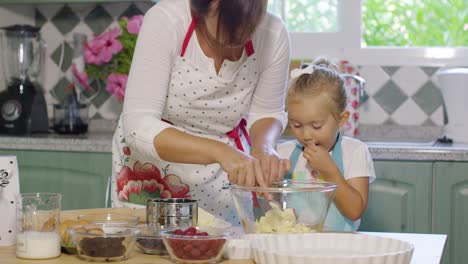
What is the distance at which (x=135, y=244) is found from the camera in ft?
4.86

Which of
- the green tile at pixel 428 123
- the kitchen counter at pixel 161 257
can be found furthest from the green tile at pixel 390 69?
the kitchen counter at pixel 161 257

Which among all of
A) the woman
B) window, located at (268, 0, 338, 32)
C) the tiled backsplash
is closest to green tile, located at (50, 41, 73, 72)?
the tiled backsplash

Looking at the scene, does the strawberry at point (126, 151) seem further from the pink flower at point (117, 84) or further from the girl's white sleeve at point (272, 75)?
the pink flower at point (117, 84)

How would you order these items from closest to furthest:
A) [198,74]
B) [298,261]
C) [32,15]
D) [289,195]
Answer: [298,261] → [289,195] → [198,74] → [32,15]

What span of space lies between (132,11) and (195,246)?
2409 mm

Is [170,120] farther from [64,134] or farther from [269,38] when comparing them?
[64,134]

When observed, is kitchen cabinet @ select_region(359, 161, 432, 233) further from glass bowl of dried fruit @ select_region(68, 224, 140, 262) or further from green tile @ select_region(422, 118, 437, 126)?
glass bowl of dried fruit @ select_region(68, 224, 140, 262)

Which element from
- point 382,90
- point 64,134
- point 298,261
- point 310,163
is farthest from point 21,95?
point 298,261

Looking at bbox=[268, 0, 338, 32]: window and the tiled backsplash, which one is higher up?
bbox=[268, 0, 338, 32]: window

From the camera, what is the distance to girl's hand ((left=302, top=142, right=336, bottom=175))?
6.58ft

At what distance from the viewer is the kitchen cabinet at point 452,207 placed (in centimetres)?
282

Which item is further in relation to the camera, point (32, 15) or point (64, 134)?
point (32, 15)

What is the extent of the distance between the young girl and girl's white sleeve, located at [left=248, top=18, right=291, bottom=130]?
0.04 metres

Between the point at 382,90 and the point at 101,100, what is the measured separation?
1.26 m
